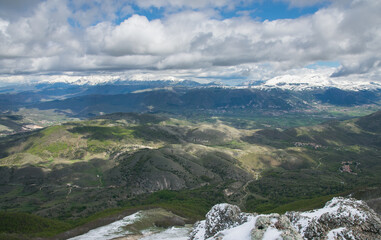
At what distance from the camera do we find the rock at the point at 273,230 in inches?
1097

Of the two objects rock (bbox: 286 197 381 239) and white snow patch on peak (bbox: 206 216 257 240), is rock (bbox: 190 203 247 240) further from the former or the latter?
white snow patch on peak (bbox: 206 216 257 240)

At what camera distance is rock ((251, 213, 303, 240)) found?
91.5 ft

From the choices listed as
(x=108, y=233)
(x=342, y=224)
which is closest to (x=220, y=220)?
(x=342, y=224)

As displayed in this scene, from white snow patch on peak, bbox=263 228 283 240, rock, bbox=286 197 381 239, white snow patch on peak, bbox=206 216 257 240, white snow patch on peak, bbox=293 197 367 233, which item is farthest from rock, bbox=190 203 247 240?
white snow patch on peak, bbox=263 228 283 240

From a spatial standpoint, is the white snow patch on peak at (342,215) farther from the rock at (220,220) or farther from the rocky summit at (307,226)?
the rock at (220,220)

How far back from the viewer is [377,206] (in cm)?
7800

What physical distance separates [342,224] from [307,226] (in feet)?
18.5

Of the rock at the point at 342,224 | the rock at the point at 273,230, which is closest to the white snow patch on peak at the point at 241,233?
the rock at the point at 273,230

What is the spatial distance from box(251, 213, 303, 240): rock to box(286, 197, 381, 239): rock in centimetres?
801

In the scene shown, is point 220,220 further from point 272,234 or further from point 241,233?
point 272,234

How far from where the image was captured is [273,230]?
Answer: 28859 millimetres

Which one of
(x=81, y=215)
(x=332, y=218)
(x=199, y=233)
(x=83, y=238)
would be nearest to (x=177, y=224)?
(x=83, y=238)

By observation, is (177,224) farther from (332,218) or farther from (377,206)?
(332,218)

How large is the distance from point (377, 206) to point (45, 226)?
503ft
